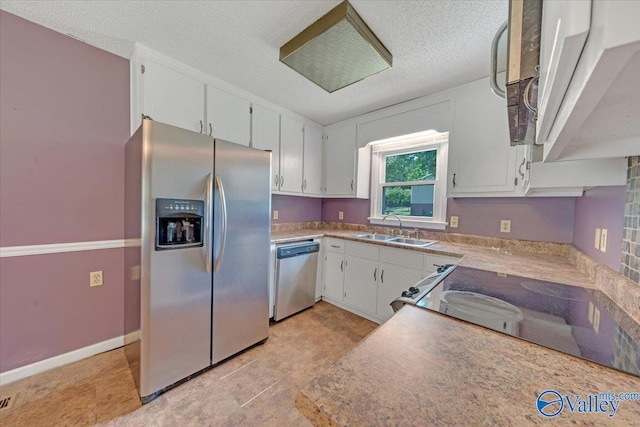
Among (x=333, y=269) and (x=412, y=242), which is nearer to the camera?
(x=412, y=242)

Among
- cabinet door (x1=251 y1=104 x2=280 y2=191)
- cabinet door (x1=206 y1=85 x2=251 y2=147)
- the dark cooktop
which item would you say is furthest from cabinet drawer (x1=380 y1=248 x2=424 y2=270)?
cabinet door (x1=206 y1=85 x2=251 y2=147)

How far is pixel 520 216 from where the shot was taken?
6.68 feet

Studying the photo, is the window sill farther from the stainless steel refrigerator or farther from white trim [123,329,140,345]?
white trim [123,329,140,345]

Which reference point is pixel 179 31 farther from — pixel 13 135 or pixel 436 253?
pixel 436 253

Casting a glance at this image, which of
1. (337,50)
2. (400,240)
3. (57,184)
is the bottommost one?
(400,240)

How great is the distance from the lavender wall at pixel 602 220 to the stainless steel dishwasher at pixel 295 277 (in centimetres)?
212

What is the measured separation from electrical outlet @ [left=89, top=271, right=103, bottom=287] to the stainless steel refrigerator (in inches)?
9.7

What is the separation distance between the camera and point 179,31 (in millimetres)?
1582

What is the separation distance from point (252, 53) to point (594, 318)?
93.8 inches

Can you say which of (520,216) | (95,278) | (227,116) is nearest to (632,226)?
(520,216)

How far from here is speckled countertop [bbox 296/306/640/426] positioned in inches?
16.1

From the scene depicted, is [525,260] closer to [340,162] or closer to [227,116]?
[340,162]

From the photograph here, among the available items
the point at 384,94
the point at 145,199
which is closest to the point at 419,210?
the point at 384,94

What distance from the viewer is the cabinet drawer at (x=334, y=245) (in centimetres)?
268
